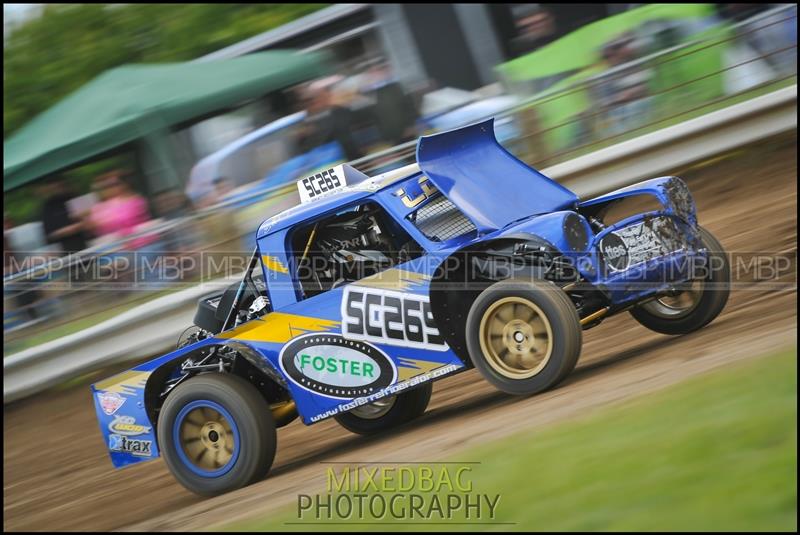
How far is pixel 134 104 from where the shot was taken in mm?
14266

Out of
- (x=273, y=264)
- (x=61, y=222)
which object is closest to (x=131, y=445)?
(x=273, y=264)

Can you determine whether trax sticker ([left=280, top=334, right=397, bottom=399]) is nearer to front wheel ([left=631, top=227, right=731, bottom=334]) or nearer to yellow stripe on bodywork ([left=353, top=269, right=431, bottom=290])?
yellow stripe on bodywork ([left=353, top=269, right=431, bottom=290])

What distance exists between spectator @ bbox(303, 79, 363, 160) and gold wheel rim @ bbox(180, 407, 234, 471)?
575cm

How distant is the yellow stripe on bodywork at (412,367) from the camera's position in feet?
22.6

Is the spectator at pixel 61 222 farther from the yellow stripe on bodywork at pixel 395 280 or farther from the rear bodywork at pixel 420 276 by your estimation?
the yellow stripe on bodywork at pixel 395 280

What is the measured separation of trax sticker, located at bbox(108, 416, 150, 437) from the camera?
25.0ft

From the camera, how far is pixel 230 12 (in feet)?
69.1

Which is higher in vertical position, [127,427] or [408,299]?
[408,299]

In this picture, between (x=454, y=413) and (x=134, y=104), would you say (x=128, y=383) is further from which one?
(x=134, y=104)

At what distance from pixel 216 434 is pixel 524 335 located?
7.37 feet

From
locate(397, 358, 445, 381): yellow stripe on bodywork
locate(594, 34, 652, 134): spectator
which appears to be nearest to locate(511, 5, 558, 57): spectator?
locate(594, 34, 652, 134): spectator

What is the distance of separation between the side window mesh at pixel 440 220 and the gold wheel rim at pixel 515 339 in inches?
28.8

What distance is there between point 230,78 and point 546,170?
16.0 ft

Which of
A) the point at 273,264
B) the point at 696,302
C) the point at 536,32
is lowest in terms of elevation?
the point at 696,302
